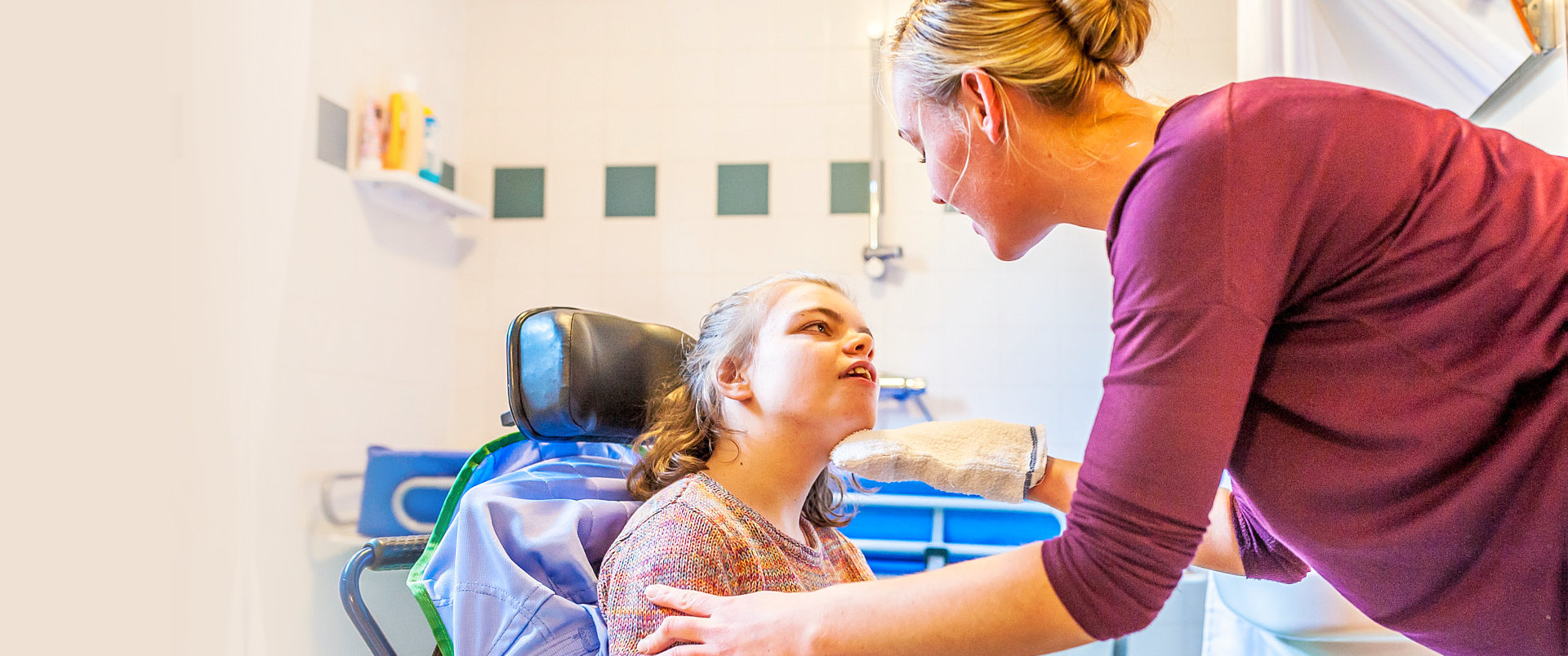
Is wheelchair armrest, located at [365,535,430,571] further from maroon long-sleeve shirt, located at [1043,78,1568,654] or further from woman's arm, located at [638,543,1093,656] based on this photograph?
maroon long-sleeve shirt, located at [1043,78,1568,654]

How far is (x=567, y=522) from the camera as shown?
4.55 feet

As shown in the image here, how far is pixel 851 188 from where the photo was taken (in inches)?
123

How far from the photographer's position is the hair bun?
96cm

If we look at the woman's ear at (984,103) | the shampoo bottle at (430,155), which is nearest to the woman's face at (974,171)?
the woman's ear at (984,103)

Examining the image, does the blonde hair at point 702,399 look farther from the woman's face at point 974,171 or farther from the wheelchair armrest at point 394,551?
the woman's face at point 974,171

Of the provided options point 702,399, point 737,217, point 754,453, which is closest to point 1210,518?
point 754,453

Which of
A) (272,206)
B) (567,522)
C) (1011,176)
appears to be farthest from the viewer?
(272,206)

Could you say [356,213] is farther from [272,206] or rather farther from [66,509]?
[66,509]

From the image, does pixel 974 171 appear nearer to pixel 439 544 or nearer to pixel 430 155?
pixel 439 544

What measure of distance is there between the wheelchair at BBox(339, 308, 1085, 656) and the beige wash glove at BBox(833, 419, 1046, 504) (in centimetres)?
41

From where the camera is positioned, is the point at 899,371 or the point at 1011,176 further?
the point at 899,371

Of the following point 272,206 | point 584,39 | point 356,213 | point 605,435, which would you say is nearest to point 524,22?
point 584,39

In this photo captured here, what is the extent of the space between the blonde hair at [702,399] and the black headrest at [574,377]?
5 cm

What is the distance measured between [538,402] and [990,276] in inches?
74.4
